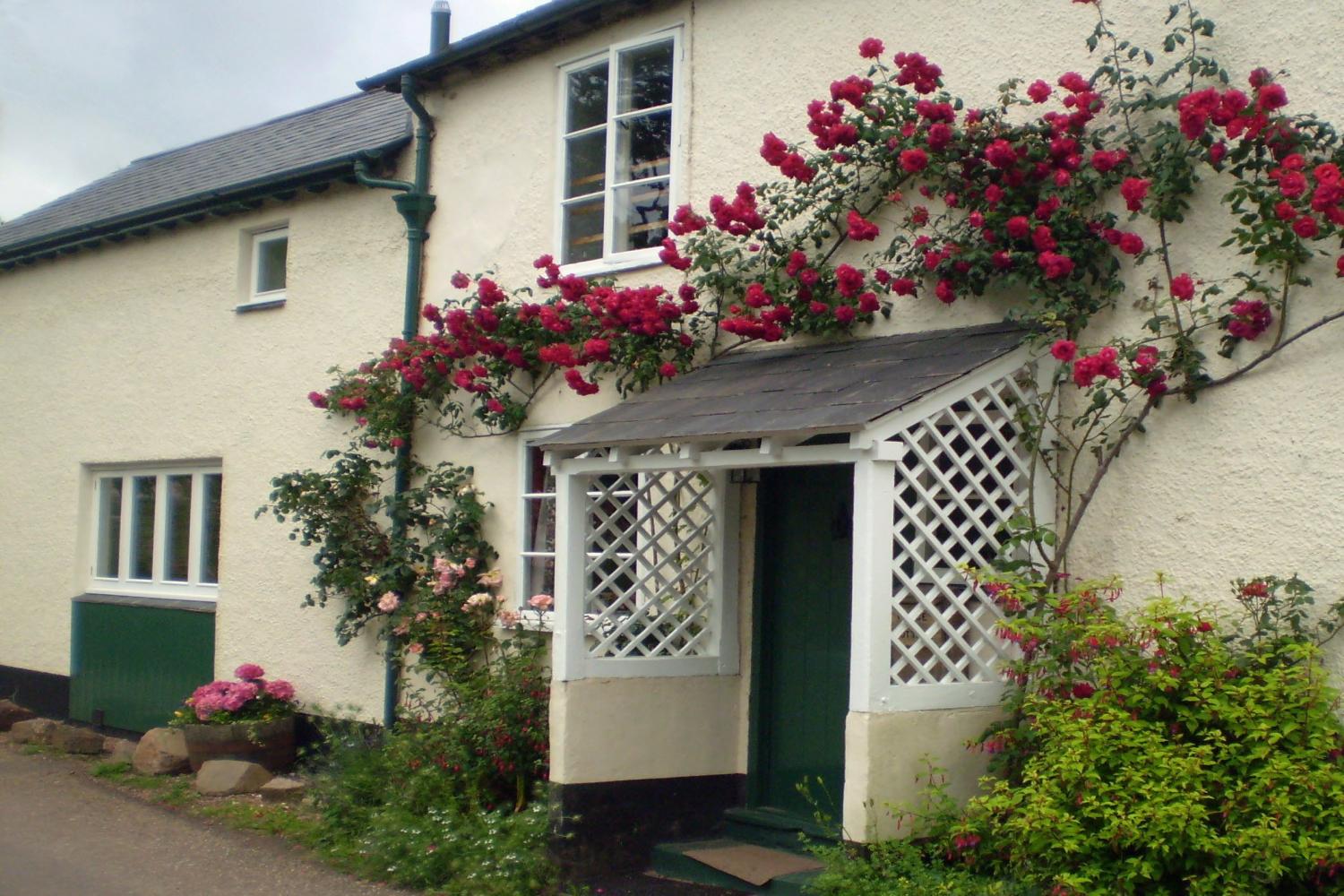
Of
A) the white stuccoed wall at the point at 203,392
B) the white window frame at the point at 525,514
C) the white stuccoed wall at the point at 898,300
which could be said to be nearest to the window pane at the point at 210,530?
the white stuccoed wall at the point at 203,392

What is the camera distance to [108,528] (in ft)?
45.8

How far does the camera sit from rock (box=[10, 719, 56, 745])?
41.3ft

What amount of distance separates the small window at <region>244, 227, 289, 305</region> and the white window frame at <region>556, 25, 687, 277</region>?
351 cm

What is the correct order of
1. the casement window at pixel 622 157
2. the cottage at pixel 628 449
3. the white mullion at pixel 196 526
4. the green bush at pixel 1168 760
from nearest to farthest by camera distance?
the green bush at pixel 1168 760 < the cottage at pixel 628 449 < the casement window at pixel 622 157 < the white mullion at pixel 196 526

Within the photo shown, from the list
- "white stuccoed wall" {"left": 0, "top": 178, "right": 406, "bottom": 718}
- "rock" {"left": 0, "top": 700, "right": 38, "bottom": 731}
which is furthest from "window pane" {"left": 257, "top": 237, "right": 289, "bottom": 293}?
"rock" {"left": 0, "top": 700, "right": 38, "bottom": 731}

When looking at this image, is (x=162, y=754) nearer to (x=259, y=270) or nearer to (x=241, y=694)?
(x=241, y=694)

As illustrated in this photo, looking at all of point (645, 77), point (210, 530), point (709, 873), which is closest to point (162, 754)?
point (210, 530)

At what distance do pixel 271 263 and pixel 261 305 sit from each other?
0.59m

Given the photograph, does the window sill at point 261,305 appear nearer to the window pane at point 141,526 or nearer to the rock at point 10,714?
the window pane at point 141,526

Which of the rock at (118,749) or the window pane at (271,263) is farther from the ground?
the window pane at (271,263)

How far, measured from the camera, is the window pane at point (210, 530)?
1259 centimetres

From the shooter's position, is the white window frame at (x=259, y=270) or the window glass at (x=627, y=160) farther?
the white window frame at (x=259, y=270)

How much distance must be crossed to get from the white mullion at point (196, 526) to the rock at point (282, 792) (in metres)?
3.07

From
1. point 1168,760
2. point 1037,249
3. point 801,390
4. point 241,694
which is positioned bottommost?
point 241,694
